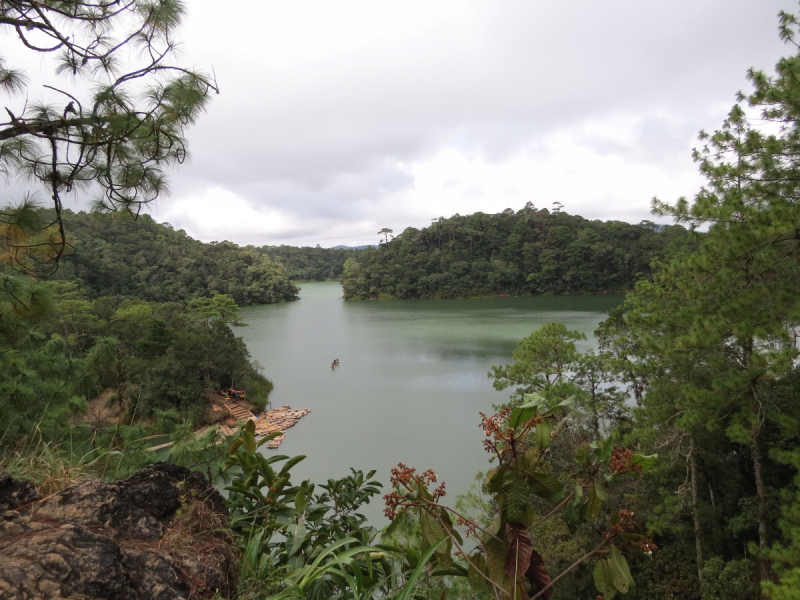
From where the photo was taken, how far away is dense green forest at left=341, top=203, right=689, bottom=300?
32062 mm

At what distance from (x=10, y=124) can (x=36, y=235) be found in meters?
0.71

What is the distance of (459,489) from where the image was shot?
6.17 m

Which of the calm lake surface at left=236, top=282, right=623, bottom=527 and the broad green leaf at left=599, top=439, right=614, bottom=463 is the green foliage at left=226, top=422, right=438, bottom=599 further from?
the calm lake surface at left=236, top=282, right=623, bottom=527

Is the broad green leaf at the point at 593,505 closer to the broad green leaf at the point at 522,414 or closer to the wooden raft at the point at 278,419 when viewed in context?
the broad green leaf at the point at 522,414

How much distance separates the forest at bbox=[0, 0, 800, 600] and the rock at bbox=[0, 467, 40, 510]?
0.07 feet

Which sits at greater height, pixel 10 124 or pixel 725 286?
pixel 10 124

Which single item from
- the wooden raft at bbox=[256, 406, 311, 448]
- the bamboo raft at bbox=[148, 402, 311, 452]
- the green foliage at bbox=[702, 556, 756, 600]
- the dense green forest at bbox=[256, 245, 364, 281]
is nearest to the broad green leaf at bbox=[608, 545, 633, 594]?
the green foliage at bbox=[702, 556, 756, 600]

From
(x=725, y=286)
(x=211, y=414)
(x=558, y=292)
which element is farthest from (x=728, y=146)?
(x=558, y=292)

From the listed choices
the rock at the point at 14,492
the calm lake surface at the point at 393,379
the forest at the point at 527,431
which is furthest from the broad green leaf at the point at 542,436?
the calm lake surface at the point at 393,379

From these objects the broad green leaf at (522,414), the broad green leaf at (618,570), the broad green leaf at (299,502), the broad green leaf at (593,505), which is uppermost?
the broad green leaf at (522,414)

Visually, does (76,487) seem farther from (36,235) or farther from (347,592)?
(36,235)

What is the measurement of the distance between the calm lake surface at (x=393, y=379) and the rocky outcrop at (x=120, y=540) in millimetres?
4689

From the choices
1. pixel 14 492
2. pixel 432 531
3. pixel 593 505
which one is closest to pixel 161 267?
pixel 14 492

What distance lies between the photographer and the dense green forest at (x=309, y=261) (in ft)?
207
